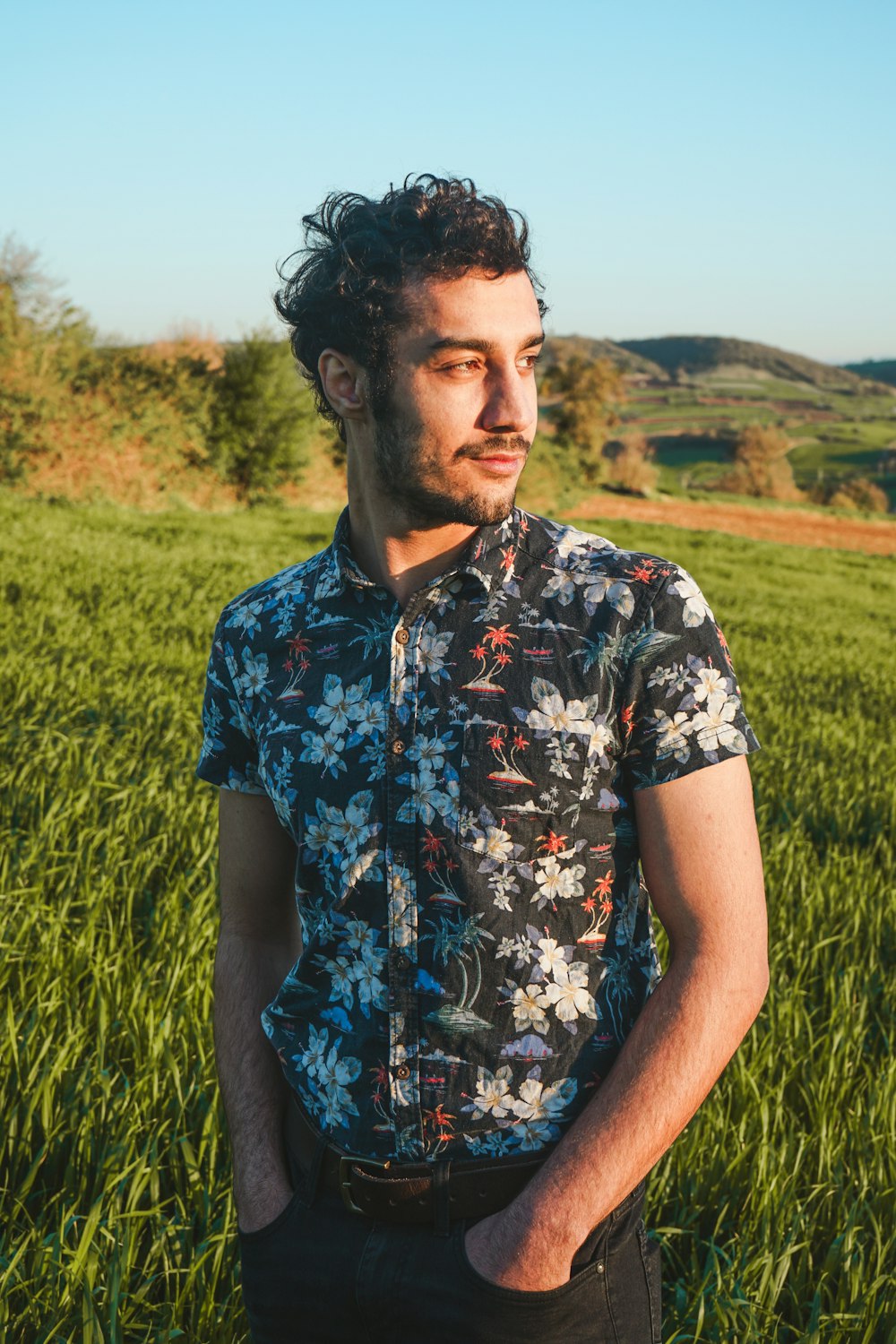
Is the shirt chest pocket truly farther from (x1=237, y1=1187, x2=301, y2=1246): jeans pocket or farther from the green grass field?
the green grass field

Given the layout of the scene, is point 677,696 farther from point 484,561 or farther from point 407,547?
point 407,547

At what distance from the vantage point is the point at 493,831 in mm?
1490

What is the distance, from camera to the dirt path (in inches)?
1464

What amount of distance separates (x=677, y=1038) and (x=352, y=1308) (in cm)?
59

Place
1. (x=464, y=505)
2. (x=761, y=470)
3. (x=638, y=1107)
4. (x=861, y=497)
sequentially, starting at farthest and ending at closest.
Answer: (x=761, y=470) → (x=861, y=497) → (x=464, y=505) → (x=638, y=1107)

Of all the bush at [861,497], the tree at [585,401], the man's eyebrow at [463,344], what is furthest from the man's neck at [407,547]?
the bush at [861,497]

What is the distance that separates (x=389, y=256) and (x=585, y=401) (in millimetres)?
53099

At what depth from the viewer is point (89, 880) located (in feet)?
12.8

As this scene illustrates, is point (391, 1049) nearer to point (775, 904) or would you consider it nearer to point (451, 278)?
point (451, 278)

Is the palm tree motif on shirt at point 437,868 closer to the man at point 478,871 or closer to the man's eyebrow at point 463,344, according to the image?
the man at point 478,871

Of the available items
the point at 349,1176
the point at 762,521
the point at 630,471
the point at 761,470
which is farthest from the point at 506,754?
the point at 761,470

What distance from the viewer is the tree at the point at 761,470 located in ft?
214

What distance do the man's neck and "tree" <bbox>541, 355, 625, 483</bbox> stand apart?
1978 inches

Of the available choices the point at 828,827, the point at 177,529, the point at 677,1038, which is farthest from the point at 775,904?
the point at 177,529
